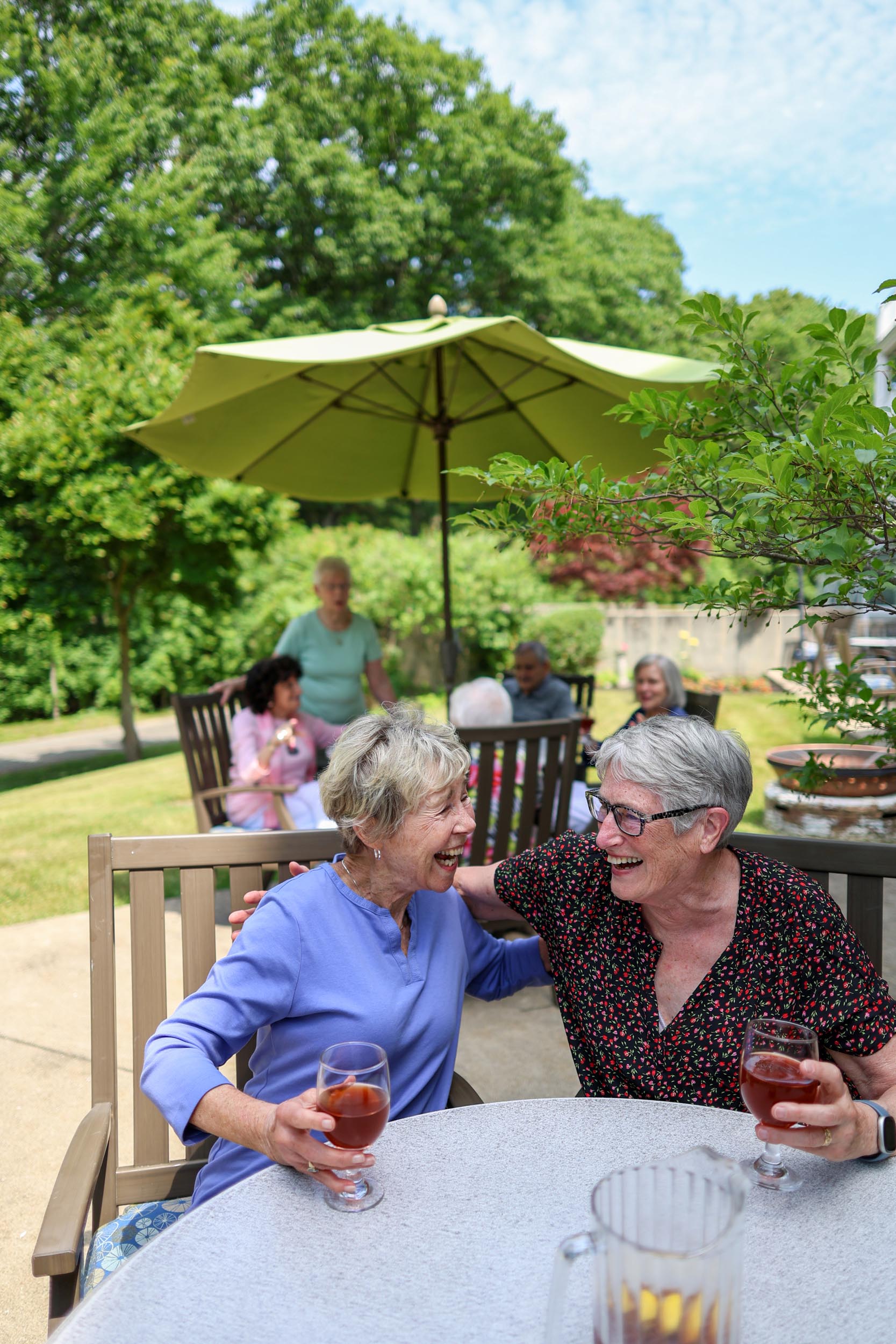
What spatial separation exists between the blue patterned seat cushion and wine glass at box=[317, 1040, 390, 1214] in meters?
0.50

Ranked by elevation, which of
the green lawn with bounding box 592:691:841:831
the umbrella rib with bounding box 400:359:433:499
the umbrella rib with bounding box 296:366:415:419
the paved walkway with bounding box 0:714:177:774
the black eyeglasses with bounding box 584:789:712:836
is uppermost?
the umbrella rib with bounding box 296:366:415:419

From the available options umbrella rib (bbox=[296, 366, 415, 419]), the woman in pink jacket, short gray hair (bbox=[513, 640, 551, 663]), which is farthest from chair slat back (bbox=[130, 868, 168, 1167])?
short gray hair (bbox=[513, 640, 551, 663])

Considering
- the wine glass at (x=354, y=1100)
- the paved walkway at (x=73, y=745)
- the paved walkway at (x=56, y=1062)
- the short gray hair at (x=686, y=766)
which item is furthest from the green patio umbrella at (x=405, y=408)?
the paved walkway at (x=73, y=745)

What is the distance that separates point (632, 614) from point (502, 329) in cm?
1158

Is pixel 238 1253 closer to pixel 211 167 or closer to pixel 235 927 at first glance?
pixel 235 927

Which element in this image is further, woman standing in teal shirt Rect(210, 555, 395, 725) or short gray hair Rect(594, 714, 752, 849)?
woman standing in teal shirt Rect(210, 555, 395, 725)

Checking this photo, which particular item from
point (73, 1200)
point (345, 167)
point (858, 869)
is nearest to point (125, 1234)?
point (73, 1200)

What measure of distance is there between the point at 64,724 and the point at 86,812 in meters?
8.64

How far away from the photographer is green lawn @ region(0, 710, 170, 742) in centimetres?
1423

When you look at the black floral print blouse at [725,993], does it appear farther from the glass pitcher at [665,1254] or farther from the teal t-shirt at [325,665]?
the teal t-shirt at [325,665]

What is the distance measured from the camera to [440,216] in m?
19.4

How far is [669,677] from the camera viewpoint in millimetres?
4727

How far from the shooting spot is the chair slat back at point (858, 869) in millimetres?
1803

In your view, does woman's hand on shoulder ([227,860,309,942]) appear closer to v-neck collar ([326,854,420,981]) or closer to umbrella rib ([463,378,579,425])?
v-neck collar ([326,854,420,981])
